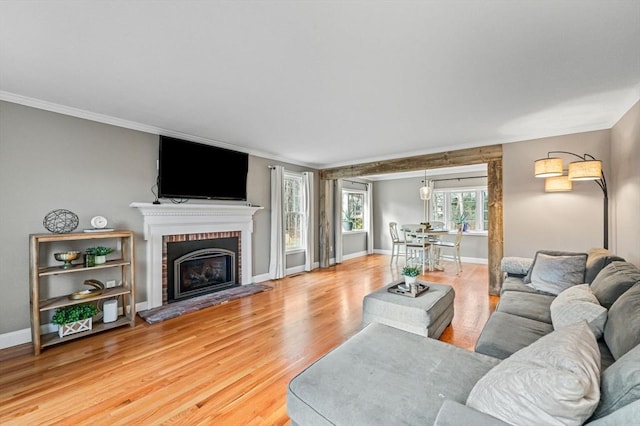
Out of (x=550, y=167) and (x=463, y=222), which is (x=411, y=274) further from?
(x=463, y=222)

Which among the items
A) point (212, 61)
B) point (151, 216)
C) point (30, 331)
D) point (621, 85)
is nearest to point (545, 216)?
point (621, 85)

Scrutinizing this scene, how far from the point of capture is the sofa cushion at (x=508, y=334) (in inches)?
68.6

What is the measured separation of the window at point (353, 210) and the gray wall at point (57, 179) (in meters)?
5.20

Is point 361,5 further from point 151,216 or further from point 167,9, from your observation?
point 151,216

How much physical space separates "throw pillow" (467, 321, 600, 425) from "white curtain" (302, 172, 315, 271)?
16.2 feet

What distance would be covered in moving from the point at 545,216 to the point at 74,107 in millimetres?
5945

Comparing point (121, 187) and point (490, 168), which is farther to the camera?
point (490, 168)

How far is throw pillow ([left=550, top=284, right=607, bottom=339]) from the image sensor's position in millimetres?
1719

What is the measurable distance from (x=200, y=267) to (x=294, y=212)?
2245mm

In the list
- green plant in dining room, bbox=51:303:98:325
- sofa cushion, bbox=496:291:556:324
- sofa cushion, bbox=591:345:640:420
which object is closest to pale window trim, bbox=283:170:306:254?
green plant in dining room, bbox=51:303:98:325

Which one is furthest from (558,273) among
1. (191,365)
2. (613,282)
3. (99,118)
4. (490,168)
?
(99,118)

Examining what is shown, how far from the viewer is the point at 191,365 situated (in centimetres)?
233

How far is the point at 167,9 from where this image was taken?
1.52 meters

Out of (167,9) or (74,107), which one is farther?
(74,107)
